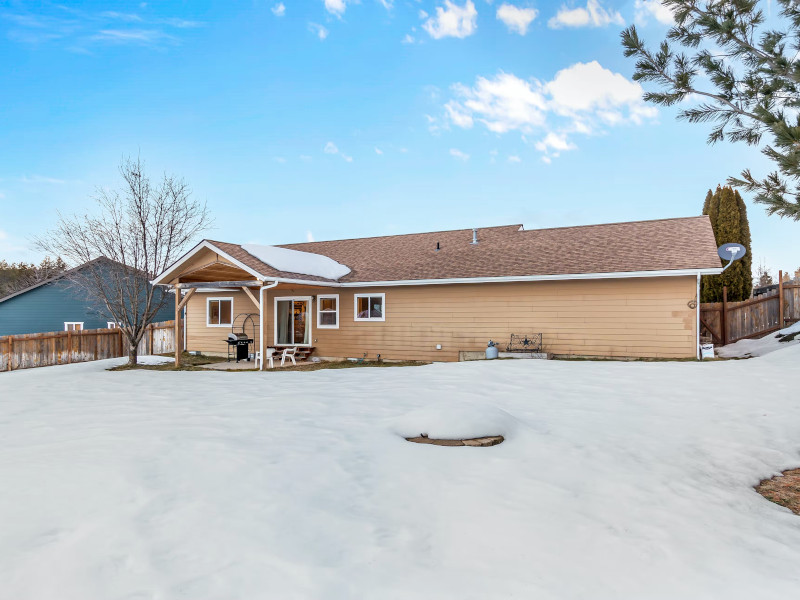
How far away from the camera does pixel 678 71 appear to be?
611 cm

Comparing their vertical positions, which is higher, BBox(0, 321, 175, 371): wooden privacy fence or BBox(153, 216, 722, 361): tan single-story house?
BBox(153, 216, 722, 361): tan single-story house

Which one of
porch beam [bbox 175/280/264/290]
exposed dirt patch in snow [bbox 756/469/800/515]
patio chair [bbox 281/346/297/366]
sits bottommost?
exposed dirt patch in snow [bbox 756/469/800/515]

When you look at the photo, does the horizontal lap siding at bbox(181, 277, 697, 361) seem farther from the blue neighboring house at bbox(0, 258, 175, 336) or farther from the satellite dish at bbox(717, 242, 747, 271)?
the blue neighboring house at bbox(0, 258, 175, 336)

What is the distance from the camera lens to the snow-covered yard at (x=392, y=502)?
2.88 m

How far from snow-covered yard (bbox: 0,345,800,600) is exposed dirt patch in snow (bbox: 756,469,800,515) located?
0.14m

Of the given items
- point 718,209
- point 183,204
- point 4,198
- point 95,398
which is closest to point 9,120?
point 4,198

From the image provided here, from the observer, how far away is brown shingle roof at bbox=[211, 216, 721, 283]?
13305 millimetres

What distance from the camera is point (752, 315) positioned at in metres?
16.5

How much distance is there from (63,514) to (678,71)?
26.8ft

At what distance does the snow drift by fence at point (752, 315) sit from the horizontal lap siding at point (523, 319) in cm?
496

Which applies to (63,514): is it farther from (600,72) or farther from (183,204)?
(600,72)

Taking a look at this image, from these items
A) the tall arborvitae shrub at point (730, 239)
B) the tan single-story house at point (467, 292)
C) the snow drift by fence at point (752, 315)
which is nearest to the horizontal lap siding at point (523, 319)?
the tan single-story house at point (467, 292)

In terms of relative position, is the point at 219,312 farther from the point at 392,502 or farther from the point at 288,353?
the point at 392,502

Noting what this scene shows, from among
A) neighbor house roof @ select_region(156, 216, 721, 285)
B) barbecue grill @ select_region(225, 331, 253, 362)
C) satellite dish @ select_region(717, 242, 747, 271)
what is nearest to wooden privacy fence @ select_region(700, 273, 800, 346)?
satellite dish @ select_region(717, 242, 747, 271)
